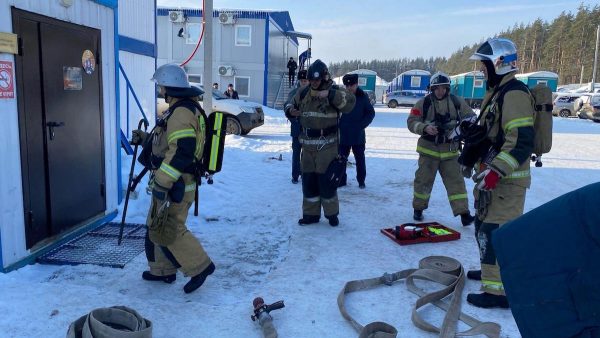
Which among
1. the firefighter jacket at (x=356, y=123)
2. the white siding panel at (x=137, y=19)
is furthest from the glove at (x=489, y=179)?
the white siding panel at (x=137, y=19)

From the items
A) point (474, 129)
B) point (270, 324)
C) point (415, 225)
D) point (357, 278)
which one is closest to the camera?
point (270, 324)

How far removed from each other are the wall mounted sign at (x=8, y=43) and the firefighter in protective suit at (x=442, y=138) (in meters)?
4.25

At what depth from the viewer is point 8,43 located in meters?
3.83

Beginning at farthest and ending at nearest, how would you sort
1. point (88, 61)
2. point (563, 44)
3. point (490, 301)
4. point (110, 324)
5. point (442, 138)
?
1. point (563, 44)
2. point (442, 138)
3. point (88, 61)
4. point (490, 301)
5. point (110, 324)

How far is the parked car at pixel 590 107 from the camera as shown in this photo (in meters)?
25.6

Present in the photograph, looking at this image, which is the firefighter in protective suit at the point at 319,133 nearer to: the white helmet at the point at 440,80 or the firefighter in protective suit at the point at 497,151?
the white helmet at the point at 440,80

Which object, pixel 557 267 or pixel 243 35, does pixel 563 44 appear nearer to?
pixel 243 35

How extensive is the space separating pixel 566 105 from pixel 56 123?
1281 inches

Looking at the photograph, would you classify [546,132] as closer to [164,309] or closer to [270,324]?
[270,324]

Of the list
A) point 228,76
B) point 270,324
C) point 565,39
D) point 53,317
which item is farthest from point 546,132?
point 565,39

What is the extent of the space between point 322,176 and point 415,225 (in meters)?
1.27

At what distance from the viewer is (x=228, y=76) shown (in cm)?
2609

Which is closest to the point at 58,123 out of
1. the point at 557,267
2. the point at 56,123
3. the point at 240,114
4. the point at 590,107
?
the point at 56,123

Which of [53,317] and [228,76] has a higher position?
[228,76]
